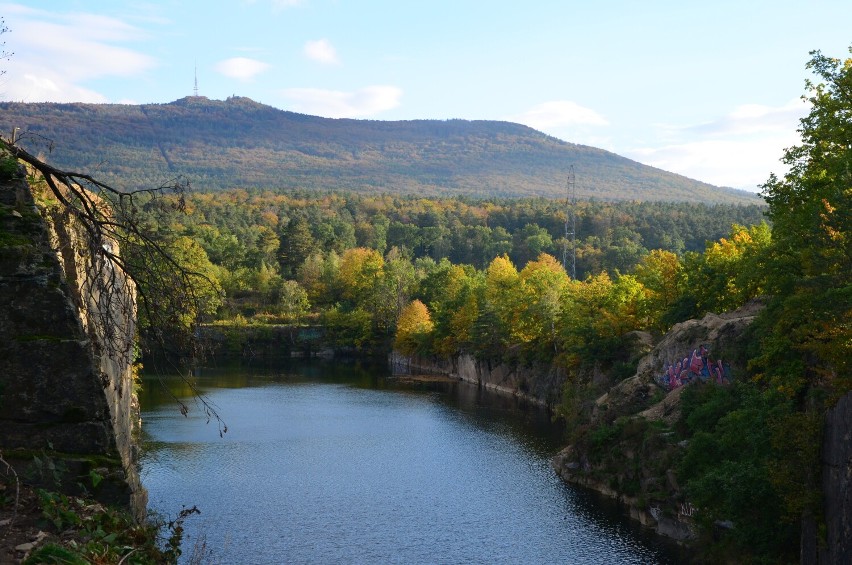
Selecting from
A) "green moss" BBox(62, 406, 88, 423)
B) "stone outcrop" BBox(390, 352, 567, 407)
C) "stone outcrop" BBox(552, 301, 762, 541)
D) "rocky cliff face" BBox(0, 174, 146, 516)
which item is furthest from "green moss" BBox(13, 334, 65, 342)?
"stone outcrop" BBox(390, 352, 567, 407)

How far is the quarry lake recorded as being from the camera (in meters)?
27.8

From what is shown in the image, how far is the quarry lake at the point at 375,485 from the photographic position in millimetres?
27781

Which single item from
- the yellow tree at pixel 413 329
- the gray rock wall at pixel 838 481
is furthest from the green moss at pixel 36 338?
the yellow tree at pixel 413 329

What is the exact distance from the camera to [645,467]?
32500mm

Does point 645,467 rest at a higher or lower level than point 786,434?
lower

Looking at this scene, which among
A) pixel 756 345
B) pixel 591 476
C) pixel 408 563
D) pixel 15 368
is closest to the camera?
pixel 15 368

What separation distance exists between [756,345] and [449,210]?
443 ft

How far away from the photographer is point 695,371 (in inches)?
1371

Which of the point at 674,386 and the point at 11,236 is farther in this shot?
the point at 674,386

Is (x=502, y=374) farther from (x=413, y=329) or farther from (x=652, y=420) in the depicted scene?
(x=652, y=420)

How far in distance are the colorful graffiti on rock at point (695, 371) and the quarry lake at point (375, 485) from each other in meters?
6.21

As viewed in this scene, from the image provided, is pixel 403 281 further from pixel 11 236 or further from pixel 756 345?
pixel 11 236

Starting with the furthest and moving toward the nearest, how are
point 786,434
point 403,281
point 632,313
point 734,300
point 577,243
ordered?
point 577,243 → point 403,281 → point 632,313 → point 734,300 → point 786,434

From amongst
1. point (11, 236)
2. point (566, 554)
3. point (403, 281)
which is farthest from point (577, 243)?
point (11, 236)
